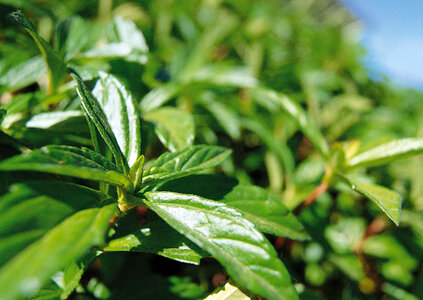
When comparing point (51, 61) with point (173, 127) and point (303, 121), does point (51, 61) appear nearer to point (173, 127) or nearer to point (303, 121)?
point (173, 127)

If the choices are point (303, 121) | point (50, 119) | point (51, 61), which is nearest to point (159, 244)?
point (50, 119)

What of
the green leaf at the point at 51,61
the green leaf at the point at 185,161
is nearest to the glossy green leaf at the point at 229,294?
the green leaf at the point at 185,161

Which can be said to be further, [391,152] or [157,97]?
[157,97]

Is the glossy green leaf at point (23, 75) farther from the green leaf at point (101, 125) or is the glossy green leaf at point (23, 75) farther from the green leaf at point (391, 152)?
the green leaf at point (391, 152)

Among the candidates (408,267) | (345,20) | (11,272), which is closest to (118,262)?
(11,272)

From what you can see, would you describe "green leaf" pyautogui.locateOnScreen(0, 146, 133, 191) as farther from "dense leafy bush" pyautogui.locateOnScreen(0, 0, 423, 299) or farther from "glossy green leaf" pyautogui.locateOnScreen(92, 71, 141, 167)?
"glossy green leaf" pyautogui.locateOnScreen(92, 71, 141, 167)

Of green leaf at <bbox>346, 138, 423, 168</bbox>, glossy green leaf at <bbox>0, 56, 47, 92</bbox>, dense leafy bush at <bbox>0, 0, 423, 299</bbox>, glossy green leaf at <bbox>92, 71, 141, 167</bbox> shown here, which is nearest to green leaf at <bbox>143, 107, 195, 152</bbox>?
dense leafy bush at <bbox>0, 0, 423, 299</bbox>
